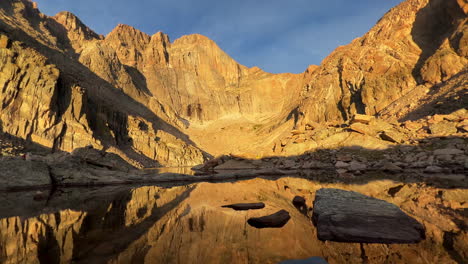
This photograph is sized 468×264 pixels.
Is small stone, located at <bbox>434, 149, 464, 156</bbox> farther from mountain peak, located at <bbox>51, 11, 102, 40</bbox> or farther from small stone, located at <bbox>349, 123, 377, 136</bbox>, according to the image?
mountain peak, located at <bbox>51, 11, 102, 40</bbox>

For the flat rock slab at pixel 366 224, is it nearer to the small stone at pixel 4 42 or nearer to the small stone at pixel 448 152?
the small stone at pixel 448 152

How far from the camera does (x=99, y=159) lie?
1791cm

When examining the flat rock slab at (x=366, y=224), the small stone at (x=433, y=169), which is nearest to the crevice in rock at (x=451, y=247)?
the flat rock slab at (x=366, y=224)

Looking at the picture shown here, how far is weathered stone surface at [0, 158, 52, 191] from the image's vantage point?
36.7ft

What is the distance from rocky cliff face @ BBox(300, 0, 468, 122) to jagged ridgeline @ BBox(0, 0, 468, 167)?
0.67 feet

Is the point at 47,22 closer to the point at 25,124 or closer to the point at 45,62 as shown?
the point at 45,62

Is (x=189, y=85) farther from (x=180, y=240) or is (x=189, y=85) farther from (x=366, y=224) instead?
(x=366, y=224)

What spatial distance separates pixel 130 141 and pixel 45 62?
21877 millimetres

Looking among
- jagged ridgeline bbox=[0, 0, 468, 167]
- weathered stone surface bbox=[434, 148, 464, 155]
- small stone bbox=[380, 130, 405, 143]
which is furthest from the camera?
jagged ridgeline bbox=[0, 0, 468, 167]

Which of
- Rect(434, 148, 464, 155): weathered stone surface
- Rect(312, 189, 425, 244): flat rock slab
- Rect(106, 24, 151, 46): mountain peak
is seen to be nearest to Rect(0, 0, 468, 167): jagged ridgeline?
Rect(106, 24, 151, 46): mountain peak

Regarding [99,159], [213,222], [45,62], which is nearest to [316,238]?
[213,222]

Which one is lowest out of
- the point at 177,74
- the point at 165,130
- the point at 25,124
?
the point at 25,124

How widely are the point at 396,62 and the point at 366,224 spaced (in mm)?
49533

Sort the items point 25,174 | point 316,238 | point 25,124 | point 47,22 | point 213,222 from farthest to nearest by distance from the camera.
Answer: point 47,22, point 25,124, point 25,174, point 213,222, point 316,238
